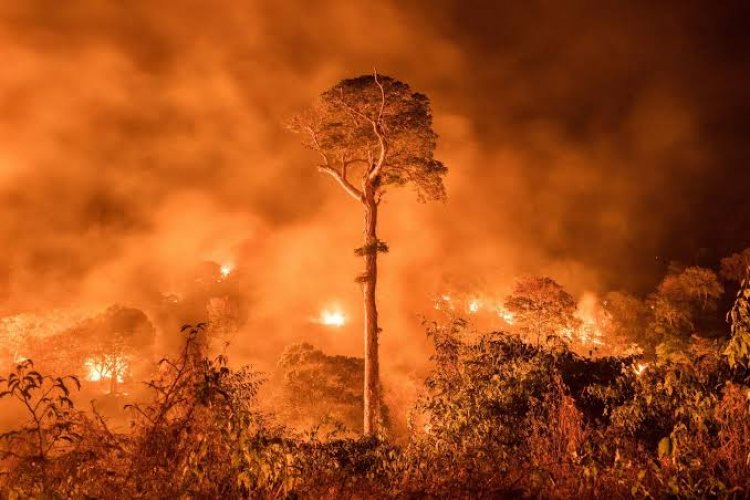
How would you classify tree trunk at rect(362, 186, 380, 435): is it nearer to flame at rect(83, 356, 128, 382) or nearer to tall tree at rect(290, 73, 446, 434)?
tall tree at rect(290, 73, 446, 434)

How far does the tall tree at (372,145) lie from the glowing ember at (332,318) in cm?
1962

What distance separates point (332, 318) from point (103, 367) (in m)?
14.5

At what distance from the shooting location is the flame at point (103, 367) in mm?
32188

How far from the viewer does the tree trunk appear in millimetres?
17031

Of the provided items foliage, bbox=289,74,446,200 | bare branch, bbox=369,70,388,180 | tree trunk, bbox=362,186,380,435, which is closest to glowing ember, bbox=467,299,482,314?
foliage, bbox=289,74,446,200

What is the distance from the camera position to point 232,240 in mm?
48188

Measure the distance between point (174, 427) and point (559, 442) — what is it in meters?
5.06

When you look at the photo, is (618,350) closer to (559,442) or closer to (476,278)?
(476,278)

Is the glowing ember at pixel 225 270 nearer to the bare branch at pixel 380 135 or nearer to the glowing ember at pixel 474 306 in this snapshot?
the glowing ember at pixel 474 306

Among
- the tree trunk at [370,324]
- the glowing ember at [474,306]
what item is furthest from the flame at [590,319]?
the tree trunk at [370,324]

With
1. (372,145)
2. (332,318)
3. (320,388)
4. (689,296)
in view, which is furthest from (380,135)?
(689,296)

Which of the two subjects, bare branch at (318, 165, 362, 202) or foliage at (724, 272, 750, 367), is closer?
foliage at (724, 272, 750, 367)

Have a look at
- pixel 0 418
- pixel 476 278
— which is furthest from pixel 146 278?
pixel 476 278

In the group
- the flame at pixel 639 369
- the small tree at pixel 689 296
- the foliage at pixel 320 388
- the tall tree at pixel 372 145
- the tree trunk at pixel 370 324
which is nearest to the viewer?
the flame at pixel 639 369
